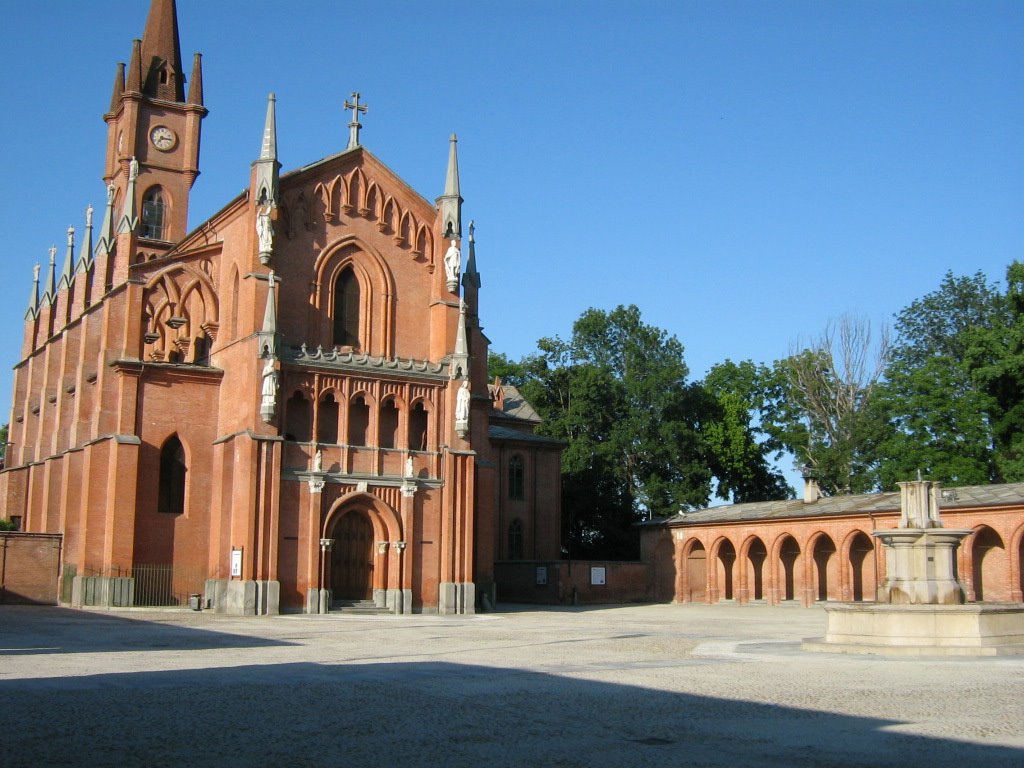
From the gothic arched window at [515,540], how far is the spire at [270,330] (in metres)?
25.1

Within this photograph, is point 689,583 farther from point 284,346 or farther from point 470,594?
point 284,346

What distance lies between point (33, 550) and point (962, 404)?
149 ft

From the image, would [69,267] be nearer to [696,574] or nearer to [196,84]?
[196,84]

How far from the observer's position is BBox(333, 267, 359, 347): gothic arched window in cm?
4447

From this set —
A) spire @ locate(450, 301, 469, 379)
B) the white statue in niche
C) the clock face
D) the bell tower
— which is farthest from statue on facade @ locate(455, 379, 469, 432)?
the clock face

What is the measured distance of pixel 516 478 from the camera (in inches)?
2463

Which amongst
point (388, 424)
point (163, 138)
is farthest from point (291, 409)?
point (163, 138)

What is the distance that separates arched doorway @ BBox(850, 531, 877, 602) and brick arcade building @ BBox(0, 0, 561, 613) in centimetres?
1794

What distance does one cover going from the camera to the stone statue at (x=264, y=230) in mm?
41344

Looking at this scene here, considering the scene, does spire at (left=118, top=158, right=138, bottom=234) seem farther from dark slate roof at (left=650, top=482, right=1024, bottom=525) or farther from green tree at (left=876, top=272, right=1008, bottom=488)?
green tree at (left=876, top=272, right=1008, bottom=488)

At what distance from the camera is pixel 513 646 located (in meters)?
25.8

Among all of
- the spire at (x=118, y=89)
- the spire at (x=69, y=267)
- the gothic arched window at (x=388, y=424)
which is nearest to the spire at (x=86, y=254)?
the spire at (x=69, y=267)

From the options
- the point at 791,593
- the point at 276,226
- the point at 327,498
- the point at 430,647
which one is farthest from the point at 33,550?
the point at 791,593

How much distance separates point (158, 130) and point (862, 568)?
46.0 meters
